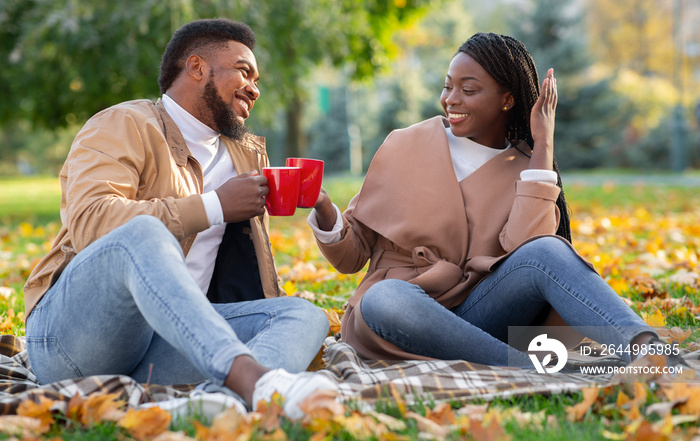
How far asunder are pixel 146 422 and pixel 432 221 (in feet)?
4.75

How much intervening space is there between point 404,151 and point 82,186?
138cm

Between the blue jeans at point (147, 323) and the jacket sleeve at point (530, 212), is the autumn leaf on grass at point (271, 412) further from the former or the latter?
the jacket sleeve at point (530, 212)

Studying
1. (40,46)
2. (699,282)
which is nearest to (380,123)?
(40,46)

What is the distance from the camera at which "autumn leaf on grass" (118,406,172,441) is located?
1895mm

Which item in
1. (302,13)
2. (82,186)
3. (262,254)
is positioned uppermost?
(302,13)

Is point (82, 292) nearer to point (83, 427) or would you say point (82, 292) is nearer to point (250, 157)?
point (83, 427)

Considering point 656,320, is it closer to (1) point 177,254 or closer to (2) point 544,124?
(2) point 544,124

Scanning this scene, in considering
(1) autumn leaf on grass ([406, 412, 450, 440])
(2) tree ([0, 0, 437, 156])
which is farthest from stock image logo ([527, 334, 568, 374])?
(2) tree ([0, 0, 437, 156])

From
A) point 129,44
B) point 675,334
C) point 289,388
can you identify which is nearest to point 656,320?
point 675,334

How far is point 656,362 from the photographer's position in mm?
2199

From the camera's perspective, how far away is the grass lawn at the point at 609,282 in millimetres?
1877

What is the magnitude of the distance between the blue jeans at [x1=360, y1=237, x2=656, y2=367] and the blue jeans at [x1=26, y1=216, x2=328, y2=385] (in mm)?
276

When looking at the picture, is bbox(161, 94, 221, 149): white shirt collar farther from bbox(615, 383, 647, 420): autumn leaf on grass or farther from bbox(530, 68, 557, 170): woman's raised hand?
bbox(615, 383, 647, 420): autumn leaf on grass

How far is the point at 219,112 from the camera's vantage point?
2.84 metres
